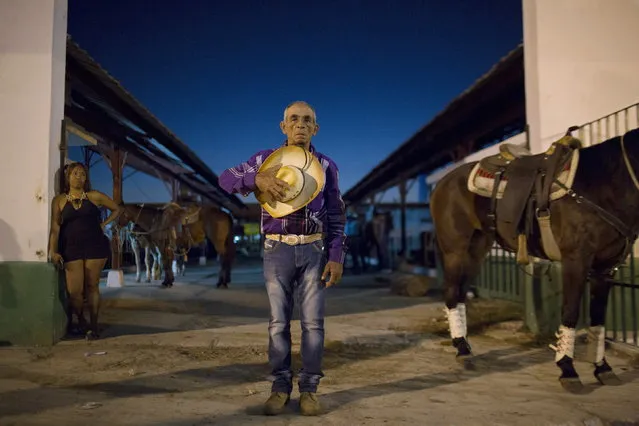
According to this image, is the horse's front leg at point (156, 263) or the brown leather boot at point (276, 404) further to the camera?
the horse's front leg at point (156, 263)

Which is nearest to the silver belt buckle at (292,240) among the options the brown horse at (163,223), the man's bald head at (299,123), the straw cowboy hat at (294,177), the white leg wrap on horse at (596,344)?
the straw cowboy hat at (294,177)

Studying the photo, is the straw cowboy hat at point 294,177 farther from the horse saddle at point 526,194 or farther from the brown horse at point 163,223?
the brown horse at point 163,223

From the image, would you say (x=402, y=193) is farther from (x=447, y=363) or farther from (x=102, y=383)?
(x=102, y=383)

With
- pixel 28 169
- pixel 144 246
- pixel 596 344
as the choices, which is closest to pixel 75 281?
pixel 28 169

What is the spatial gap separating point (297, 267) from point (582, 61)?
438 centimetres

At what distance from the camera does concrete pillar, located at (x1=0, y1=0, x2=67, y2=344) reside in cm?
457

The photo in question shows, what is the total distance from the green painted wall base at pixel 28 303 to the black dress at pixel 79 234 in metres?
0.24

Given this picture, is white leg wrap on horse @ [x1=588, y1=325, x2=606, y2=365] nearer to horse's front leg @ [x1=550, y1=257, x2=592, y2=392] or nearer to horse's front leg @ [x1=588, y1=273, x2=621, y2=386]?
horse's front leg @ [x1=588, y1=273, x2=621, y2=386]

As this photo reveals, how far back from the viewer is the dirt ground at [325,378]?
2.78 m

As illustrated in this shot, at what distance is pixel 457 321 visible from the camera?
447cm

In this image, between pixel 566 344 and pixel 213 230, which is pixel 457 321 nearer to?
pixel 566 344

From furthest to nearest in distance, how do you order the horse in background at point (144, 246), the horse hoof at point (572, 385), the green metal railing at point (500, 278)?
the horse in background at point (144, 246), the green metal railing at point (500, 278), the horse hoof at point (572, 385)

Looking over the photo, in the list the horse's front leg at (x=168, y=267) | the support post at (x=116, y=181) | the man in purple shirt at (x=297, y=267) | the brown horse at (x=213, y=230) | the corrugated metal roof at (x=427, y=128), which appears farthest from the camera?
the brown horse at (x=213, y=230)

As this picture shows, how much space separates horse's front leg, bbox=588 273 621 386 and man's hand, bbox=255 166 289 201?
265 centimetres
